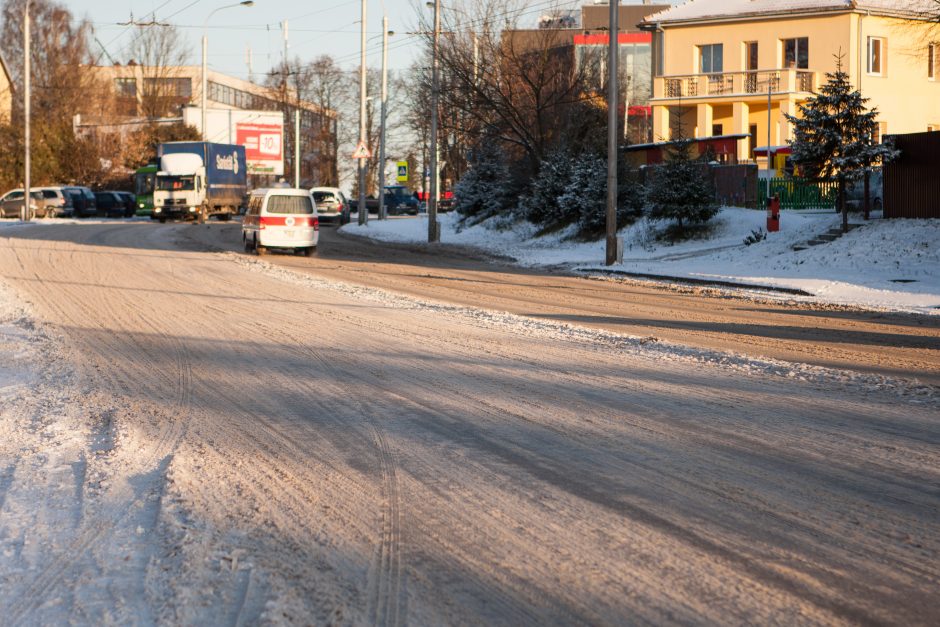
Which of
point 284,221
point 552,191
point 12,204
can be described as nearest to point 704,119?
point 552,191

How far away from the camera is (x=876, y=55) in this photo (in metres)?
48.3

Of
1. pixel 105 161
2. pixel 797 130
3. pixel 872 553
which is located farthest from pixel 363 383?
pixel 105 161

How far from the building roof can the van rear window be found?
1056 inches

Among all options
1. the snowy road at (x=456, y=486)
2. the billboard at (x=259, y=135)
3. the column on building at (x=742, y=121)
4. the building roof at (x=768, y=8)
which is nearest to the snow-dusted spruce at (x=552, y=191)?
the column on building at (x=742, y=121)

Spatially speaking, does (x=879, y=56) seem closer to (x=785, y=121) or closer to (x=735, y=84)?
(x=785, y=121)

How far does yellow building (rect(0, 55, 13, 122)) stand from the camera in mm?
70625

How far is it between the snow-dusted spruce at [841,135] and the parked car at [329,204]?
31829mm

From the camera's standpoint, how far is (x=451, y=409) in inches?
342

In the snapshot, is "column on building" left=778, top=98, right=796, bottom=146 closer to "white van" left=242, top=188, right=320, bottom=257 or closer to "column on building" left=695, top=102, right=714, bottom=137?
"column on building" left=695, top=102, right=714, bottom=137

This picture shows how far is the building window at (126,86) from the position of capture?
9844 cm

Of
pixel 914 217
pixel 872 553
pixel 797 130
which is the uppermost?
pixel 797 130

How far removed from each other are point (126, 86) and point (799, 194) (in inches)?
3207

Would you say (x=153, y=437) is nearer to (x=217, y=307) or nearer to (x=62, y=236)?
(x=217, y=307)

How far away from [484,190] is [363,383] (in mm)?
38435
